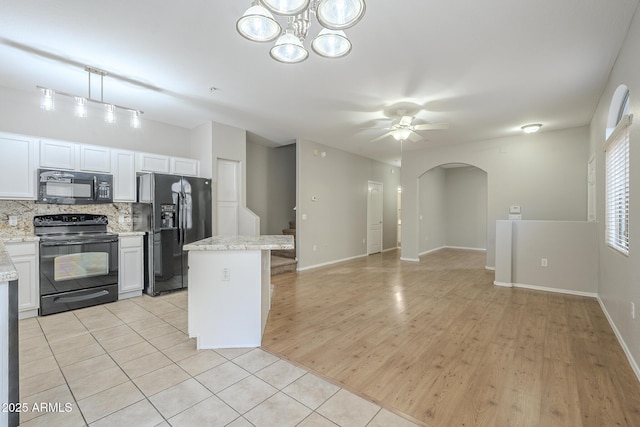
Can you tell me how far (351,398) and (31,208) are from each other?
450cm

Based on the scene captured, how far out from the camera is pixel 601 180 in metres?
3.77

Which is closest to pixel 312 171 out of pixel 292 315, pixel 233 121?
pixel 233 121

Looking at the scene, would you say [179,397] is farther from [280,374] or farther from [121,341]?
[121,341]

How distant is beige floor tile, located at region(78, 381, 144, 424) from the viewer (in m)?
1.80

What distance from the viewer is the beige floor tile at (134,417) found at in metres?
1.70

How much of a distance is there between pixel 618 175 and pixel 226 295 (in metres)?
4.16

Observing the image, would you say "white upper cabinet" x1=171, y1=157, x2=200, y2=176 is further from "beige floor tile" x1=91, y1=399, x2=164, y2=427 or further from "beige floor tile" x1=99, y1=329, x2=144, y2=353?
"beige floor tile" x1=91, y1=399, x2=164, y2=427

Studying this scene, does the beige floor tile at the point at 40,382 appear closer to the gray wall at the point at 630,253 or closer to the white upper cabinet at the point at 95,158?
the white upper cabinet at the point at 95,158

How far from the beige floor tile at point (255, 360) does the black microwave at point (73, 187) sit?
10.3ft

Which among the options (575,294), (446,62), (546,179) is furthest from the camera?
(546,179)

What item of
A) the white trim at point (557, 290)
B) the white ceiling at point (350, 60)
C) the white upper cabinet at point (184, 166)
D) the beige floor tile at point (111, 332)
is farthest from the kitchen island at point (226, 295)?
the white trim at point (557, 290)

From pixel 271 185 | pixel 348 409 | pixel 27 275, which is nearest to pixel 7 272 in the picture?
pixel 348 409

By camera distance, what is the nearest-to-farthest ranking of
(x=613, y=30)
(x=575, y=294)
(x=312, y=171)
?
1. (x=613, y=30)
2. (x=575, y=294)
3. (x=312, y=171)

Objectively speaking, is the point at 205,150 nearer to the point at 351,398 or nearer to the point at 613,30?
the point at 351,398
